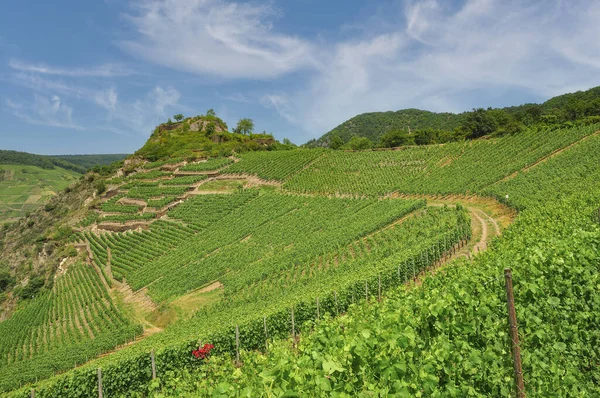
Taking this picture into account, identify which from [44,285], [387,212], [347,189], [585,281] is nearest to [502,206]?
[387,212]

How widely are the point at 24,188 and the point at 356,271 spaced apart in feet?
686

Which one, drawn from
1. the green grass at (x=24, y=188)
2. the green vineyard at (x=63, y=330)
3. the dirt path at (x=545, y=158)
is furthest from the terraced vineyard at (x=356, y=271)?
the green grass at (x=24, y=188)

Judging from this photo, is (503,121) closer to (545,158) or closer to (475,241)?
(545,158)

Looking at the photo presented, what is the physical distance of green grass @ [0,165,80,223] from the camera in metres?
151

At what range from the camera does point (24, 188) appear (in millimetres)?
172375

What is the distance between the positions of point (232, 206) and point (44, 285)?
2565 cm

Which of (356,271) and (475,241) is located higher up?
(475,241)

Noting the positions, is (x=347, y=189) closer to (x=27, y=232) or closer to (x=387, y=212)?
(x=387, y=212)

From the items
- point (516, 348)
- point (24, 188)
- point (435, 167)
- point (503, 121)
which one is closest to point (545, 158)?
point (435, 167)

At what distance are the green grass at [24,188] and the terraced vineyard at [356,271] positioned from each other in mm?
118566

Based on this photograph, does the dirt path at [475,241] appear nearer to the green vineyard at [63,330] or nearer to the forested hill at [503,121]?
the green vineyard at [63,330]

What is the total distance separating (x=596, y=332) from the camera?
205 inches

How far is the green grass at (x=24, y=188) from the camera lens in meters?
151

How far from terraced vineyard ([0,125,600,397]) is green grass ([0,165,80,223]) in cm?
11857
